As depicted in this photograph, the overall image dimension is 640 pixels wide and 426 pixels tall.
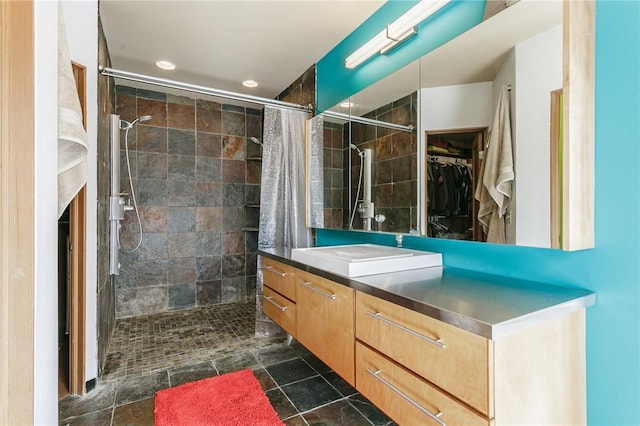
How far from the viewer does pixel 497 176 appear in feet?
4.45

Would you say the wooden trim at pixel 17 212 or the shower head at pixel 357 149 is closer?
the wooden trim at pixel 17 212

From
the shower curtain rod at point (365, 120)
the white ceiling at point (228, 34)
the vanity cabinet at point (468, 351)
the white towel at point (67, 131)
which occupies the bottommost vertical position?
the vanity cabinet at point (468, 351)

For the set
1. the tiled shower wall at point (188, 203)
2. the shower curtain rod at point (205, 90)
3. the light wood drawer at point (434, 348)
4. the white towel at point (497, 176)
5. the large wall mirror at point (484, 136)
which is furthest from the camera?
the tiled shower wall at point (188, 203)

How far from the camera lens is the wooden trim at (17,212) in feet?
1.82

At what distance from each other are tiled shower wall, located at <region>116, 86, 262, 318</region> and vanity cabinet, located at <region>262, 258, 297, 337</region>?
163 cm

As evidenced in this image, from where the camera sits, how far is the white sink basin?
1459 millimetres

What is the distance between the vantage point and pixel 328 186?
2604 mm

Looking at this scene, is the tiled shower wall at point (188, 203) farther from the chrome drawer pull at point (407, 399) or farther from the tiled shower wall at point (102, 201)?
the chrome drawer pull at point (407, 399)

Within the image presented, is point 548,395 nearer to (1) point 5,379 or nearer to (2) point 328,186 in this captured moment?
(1) point 5,379

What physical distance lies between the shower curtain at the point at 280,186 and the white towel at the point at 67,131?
159 cm

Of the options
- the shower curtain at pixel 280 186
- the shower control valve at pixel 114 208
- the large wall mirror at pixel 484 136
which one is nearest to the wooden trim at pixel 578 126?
the large wall mirror at pixel 484 136

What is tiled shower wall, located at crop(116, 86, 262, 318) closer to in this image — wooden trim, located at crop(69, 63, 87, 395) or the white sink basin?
wooden trim, located at crop(69, 63, 87, 395)

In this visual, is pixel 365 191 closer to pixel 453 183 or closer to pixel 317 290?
pixel 453 183

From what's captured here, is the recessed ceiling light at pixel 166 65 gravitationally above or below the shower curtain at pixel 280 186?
above
